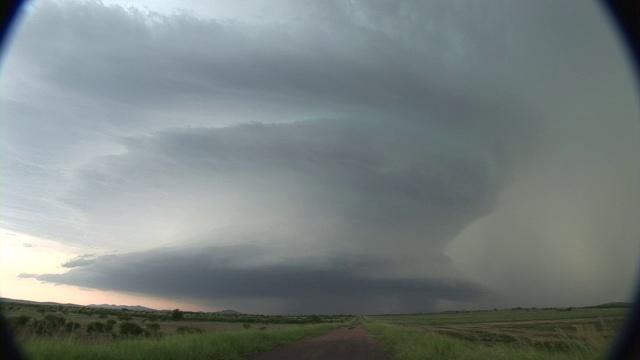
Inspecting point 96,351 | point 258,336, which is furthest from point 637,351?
point 258,336

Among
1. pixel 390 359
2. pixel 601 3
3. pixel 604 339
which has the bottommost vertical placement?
pixel 390 359

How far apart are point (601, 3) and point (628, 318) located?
2791 mm

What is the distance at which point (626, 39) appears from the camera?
3770 mm

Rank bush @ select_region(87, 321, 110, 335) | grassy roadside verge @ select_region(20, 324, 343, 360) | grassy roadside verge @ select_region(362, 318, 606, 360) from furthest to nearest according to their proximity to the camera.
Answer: bush @ select_region(87, 321, 110, 335), grassy roadside verge @ select_region(20, 324, 343, 360), grassy roadside verge @ select_region(362, 318, 606, 360)

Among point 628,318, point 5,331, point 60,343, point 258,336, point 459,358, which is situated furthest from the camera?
point 258,336

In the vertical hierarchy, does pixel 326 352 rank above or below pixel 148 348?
below

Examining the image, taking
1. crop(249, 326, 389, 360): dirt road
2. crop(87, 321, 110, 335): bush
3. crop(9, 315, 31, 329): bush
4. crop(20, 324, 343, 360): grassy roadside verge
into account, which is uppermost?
crop(9, 315, 31, 329): bush

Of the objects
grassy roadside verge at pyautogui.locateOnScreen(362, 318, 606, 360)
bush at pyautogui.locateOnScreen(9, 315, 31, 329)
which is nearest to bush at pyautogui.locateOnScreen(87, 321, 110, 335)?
bush at pyautogui.locateOnScreen(9, 315, 31, 329)

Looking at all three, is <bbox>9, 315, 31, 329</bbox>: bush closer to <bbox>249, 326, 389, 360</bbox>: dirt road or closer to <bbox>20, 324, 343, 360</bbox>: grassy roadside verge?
<bbox>20, 324, 343, 360</bbox>: grassy roadside verge

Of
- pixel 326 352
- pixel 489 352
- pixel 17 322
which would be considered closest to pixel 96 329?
pixel 17 322

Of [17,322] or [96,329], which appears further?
[96,329]

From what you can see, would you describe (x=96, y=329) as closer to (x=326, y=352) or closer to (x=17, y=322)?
(x=17, y=322)

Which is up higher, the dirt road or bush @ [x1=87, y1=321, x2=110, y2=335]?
bush @ [x1=87, y1=321, x2=110, y2=335]

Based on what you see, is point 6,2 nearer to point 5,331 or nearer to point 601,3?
point 5,331
